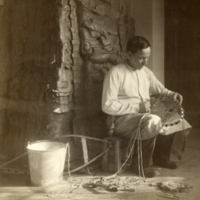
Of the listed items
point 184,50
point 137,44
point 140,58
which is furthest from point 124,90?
point 184,50

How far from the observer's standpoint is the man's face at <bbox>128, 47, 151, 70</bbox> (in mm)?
3503

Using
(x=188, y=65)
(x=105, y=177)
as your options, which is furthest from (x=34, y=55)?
(x=188, y=65)

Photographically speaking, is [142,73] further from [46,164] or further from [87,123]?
[46,164]

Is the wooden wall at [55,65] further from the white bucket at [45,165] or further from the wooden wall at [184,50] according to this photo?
the wooden wall at [184,50]

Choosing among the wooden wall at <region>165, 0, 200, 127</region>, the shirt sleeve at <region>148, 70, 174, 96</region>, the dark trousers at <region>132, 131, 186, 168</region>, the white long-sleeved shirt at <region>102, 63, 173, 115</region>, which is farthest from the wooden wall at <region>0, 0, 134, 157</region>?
the wooden wall at <region>165, 0, 200, 127</region>

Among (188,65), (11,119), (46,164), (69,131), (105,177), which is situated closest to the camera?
(46,164)

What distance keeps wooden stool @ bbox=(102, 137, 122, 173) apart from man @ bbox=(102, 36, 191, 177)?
18 centimetres

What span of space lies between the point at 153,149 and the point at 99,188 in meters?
0.87

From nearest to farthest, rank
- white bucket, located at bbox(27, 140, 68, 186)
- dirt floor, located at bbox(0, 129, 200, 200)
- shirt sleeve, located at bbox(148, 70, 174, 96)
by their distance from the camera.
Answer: dirt floor, located at bbox(0, 129, 200, 200) < white bucket, located at bbox(27, 140, 68, 186) < shirt sleeve, located at bbox(148, 70, 174, 96)

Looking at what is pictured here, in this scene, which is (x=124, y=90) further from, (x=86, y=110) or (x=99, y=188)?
(x=99, y=188)

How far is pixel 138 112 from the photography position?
3582 mm

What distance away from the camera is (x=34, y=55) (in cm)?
409

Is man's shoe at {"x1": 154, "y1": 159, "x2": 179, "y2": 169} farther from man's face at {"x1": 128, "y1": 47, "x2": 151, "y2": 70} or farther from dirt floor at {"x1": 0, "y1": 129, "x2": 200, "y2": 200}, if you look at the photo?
man's face at {"x1": 128, "y1": 47, "x2": 151, "y2": 70}

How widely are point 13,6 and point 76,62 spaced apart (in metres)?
1.27
